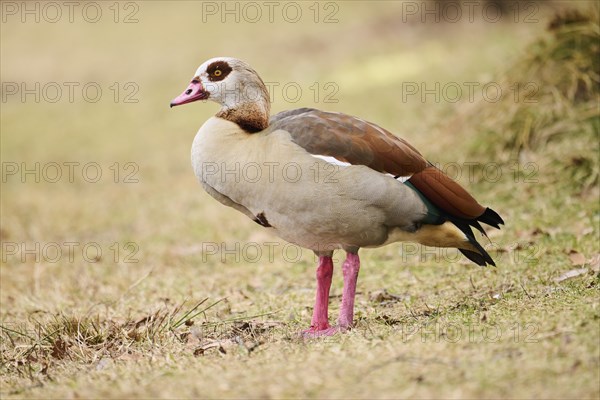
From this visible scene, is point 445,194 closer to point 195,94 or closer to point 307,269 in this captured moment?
point 195,94

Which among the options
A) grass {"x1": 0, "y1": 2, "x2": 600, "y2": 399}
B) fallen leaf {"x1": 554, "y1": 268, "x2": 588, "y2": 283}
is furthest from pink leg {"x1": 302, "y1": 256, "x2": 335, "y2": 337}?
fallen leaf {"x1": 554, "y1": 268, "x2": 588, "y2": 283}

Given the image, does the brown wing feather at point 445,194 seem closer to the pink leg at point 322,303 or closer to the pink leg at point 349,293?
the pink leg at point 349,293

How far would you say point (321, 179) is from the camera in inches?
130

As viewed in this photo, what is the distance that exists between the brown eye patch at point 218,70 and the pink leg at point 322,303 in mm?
907

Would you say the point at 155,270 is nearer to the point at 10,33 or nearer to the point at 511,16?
the point at 511,16

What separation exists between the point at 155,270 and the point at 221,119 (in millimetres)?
2234

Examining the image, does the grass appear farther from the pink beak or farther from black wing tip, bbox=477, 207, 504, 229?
Answer: the pink beak

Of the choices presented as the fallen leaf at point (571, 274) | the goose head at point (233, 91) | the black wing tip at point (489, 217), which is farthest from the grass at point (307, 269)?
the goose head at point (233, 91)

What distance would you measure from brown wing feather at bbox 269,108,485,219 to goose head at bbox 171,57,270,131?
0.30 feet

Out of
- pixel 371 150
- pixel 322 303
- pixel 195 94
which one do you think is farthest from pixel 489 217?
pixel 195 94

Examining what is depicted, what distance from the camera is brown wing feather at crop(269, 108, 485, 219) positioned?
3.37 meters

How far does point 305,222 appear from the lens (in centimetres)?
331

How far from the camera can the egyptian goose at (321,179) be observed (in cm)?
330

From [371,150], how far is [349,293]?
615 millimetres
